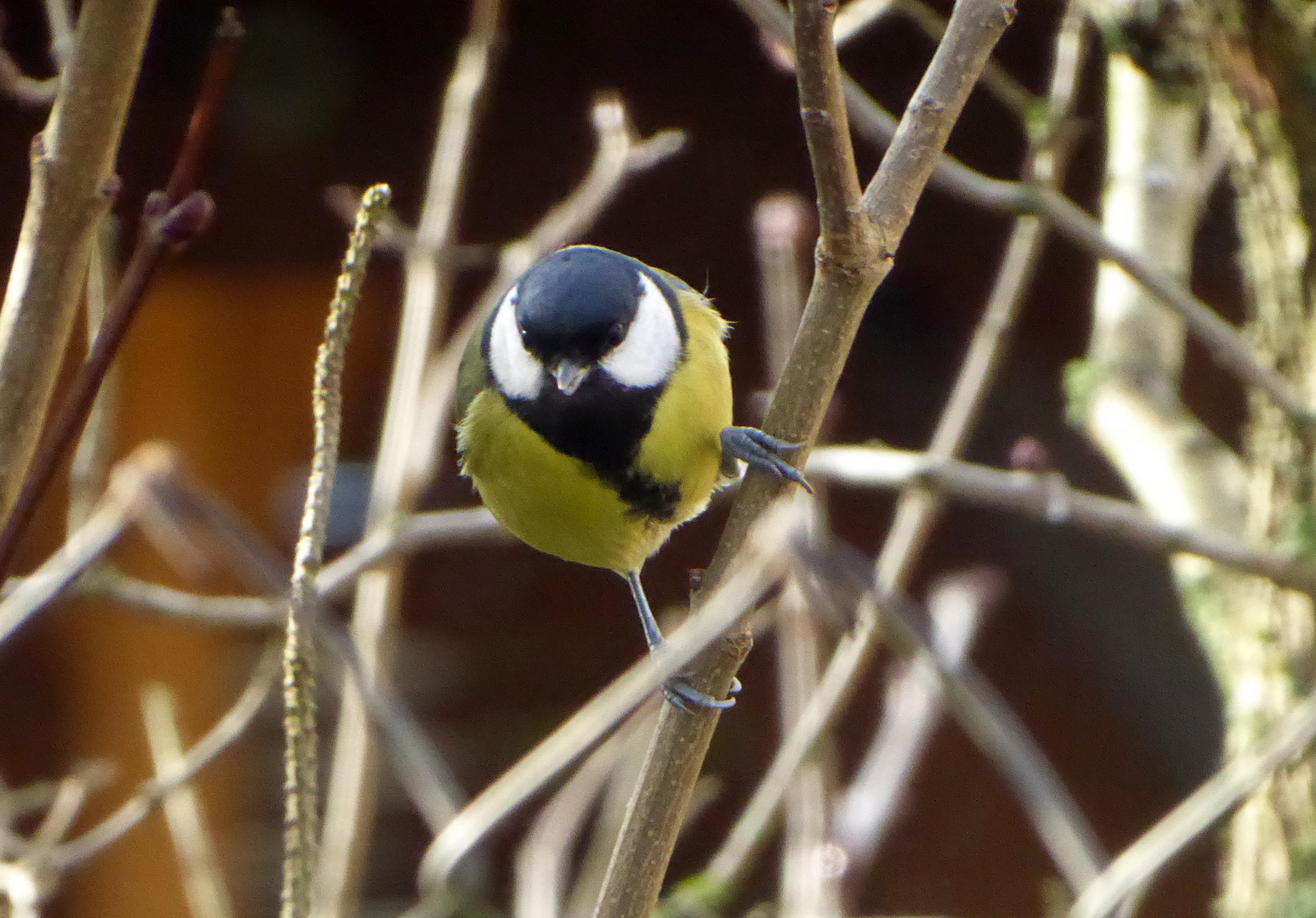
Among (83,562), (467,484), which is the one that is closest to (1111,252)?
(83,562)

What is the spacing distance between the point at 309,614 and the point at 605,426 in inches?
21.9

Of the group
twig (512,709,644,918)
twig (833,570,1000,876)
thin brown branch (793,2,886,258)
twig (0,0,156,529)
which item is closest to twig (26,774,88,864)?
twig (512,709,644,918)

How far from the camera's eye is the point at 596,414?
997 mm

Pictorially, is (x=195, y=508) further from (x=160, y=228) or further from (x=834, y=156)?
(x=834, y=156)

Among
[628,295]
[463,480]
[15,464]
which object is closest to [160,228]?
[15,464]

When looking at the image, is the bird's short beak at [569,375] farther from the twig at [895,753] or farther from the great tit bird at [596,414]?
the twig at [895,753]

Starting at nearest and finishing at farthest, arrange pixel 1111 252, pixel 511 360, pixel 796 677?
pixel 511 360
pixel 1111 252
pixel 796 677

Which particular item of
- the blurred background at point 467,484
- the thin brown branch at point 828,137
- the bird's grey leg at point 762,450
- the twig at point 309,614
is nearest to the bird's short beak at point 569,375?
the bird's grey leg at point 762,450

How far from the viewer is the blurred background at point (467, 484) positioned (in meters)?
2.25

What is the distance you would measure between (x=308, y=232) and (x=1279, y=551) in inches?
67.1

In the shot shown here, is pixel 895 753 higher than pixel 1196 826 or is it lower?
lower

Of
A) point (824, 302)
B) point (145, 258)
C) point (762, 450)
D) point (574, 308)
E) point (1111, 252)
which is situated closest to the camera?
point (145, 258)

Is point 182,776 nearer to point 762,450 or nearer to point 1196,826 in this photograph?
Result: point 762,450

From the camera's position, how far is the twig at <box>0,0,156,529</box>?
507 millimetres
